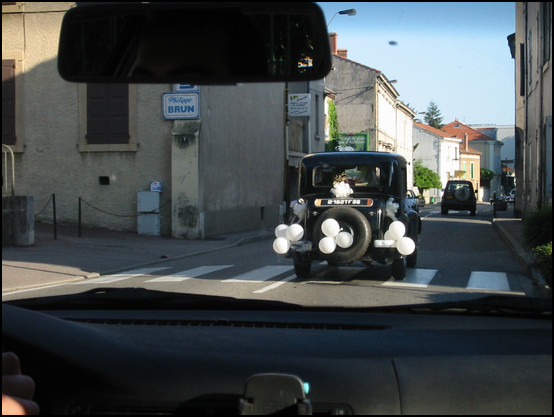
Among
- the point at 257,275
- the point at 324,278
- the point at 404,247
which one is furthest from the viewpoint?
the point at 257,275

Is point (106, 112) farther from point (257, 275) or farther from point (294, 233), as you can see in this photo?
point (257, 275)

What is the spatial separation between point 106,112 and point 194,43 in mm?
3427

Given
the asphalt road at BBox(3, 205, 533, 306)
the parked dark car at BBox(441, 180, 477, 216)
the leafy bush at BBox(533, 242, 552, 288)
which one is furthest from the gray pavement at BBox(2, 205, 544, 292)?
the parked dark car at BBox(441, 180, 477, 216)

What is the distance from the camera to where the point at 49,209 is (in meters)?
9.59

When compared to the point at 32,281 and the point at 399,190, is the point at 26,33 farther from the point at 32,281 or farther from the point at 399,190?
the point at 399,190

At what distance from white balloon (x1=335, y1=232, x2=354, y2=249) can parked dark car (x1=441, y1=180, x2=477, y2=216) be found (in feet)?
103

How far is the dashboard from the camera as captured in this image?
200 centimetres

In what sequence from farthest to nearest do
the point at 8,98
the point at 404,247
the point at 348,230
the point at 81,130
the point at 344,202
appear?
the point at 344,202
the point at 348,230
the point at 404,247
the point at 81,130
the point at 8,98

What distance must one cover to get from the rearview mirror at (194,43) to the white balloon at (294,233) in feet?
21.8

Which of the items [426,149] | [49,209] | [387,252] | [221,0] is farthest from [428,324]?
[426,149]

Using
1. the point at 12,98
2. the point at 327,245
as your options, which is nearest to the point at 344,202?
the point at 327,245

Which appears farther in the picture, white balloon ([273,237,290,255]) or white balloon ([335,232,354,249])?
white balloon ([273,237,290,255])

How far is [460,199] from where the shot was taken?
127 ft

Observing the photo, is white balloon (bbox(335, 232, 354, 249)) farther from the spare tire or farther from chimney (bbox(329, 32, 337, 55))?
chimney (bbox(329, 32, 337, 55))
